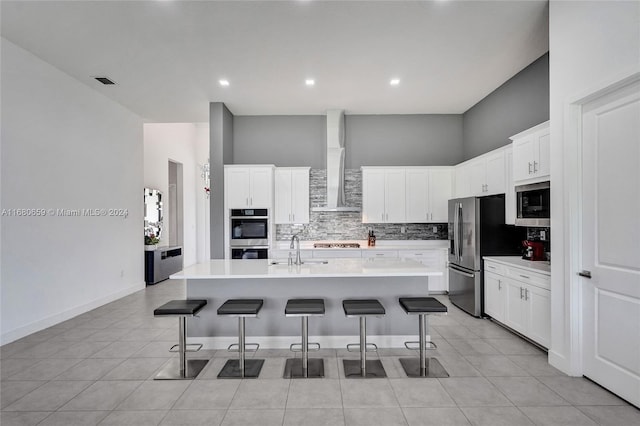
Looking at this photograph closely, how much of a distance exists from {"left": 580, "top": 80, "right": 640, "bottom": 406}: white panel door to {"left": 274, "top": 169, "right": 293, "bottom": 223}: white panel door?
4.29 m

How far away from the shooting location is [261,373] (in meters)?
2.94

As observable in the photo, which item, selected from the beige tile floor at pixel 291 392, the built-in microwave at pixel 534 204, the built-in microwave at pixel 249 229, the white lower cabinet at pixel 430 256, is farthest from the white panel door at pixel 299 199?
the built-in microwave at pixel 534 204

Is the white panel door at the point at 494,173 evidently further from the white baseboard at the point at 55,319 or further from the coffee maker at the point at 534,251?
the white baseboard at the point at 55,319

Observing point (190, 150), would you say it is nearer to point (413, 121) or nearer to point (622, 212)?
point (413, 121)

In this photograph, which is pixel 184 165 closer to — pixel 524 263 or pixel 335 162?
pixel 335 162

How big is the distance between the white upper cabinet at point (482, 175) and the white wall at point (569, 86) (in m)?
1.52

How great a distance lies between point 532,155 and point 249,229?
4.19m

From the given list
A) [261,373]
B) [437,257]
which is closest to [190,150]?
[437,257]

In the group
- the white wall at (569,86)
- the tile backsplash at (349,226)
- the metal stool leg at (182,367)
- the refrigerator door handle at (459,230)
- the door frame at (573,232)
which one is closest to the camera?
the white wall at (569,86)

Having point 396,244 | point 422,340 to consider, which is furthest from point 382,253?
point 422,340

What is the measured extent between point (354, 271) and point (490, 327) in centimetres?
228

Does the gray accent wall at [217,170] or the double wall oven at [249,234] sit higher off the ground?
the gray accent wall at [217,170]

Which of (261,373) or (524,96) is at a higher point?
(524,96)

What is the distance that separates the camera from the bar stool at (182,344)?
9.37 feet
